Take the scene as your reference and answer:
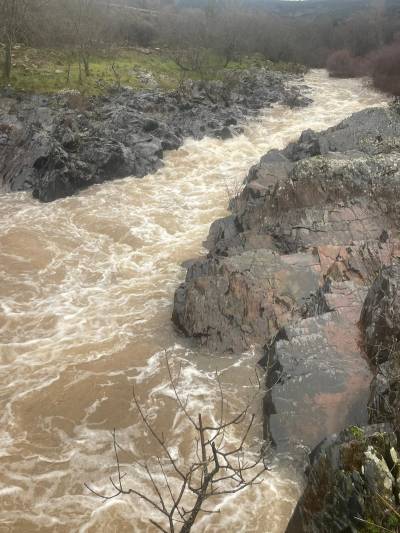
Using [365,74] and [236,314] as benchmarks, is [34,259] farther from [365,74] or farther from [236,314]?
[365,74]

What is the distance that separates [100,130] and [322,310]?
16408 mm

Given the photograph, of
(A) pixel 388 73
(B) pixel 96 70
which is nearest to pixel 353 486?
(B) pixel 96 70

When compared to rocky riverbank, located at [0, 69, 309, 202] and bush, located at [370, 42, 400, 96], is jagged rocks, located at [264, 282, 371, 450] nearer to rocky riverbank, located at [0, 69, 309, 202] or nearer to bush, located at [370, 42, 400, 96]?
rocky riverbank, located at [0, 69, 309, 202]

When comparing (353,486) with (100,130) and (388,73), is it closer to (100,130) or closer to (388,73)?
(100,130)

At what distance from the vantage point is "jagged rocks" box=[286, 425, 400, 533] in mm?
3887

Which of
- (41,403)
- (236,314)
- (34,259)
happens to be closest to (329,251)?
(236,314)

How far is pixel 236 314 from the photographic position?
9195mm

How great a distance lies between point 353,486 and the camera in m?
4.14

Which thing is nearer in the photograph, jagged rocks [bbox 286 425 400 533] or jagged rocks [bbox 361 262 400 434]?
jagged rocks [bbox 286 425 400 533]

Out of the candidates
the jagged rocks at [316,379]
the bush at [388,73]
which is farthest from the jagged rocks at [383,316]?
the bush at [388,73]

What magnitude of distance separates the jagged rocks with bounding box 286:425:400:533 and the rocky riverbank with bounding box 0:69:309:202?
14.9 m

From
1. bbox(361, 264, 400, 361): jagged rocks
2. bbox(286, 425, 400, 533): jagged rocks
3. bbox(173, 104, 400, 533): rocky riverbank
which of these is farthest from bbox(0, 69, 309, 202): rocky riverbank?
bbox(286, 425, 400, 533): jagged rocks

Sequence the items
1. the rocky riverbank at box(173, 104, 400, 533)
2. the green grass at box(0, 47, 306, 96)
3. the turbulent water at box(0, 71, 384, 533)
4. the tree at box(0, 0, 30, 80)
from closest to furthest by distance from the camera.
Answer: the rocky riverbank at box(173, 104, 400, 533)
the turbulent water at box(0, 71, 384, 533)
the tree at box(0, 0, 30, 80)
the green grass at box(0, 47, 306, 96)

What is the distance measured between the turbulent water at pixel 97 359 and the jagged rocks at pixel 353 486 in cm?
146
